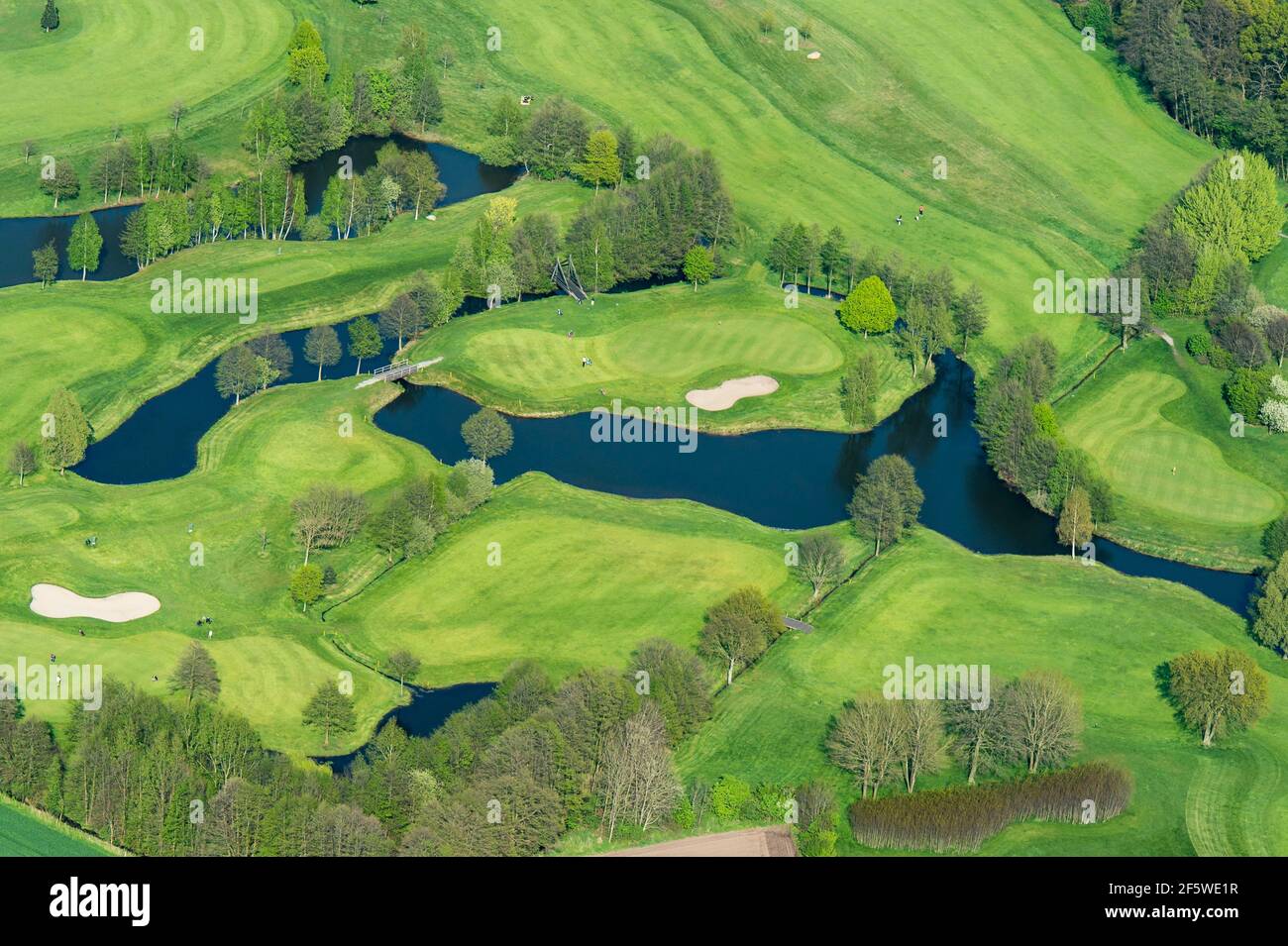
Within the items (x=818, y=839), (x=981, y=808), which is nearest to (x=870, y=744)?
(x=981, y=808)

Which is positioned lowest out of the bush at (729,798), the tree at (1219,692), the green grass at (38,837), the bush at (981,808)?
the green grass at (38,837)

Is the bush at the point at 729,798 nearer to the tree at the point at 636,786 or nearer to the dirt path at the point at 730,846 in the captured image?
the dirt path at the point at 730,846

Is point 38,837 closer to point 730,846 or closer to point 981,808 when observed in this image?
point 730,846

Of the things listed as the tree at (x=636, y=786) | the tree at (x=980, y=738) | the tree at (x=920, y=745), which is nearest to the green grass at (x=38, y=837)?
the tree at (x=636, y=786)

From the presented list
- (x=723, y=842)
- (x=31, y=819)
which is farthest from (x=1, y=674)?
(x=723, y=842)

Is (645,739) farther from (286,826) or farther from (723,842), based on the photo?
(286,826)
